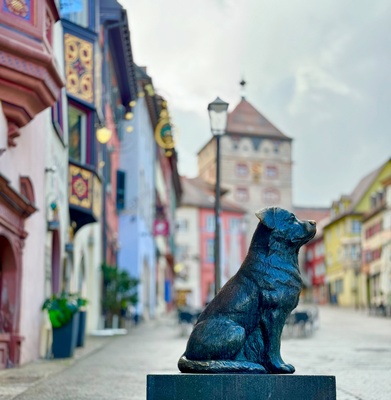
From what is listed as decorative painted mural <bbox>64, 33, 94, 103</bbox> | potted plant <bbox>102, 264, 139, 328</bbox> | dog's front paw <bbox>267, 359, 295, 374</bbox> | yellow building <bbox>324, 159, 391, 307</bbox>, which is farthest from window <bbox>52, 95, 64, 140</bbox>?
yellow building <bbox>324, 159, 391, 307</bbox>

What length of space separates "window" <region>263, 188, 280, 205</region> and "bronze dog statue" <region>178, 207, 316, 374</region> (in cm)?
9423

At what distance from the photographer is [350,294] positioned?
77750mm

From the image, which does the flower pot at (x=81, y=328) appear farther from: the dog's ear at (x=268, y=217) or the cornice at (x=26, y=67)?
the dog's ear at (x=268, y=217)

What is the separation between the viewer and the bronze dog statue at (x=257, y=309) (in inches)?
238

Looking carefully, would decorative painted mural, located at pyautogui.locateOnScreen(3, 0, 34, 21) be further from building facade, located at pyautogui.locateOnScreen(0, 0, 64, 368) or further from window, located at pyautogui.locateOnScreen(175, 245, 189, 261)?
window, located at pyautogui.locateOnScreen(175, 245, 189, 261)

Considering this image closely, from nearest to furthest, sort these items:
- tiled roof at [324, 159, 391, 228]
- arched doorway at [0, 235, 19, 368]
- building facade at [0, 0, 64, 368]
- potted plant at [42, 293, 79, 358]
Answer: building facade at [0, 0, 64, 368] < arched doorway at [0, 235, 19, 368] < potted plant at [42, 293, 79, 358] < tiled roof at [324, 159, 391, 228]

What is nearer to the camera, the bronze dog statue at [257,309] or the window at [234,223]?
the bronze dog statue at [257,309]

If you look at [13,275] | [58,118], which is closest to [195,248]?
[58,118]

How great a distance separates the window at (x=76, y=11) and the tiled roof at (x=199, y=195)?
62337 mm

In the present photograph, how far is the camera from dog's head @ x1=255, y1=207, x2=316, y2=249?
6238mm

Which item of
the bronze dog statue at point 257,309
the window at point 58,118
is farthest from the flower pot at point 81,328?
the bronze dog statue at point 257,309

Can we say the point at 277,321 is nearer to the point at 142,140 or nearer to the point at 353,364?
the point at 353,364

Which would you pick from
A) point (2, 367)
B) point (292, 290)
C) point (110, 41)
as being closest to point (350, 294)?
point (110, 41)

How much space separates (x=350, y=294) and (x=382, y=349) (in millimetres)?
61124
